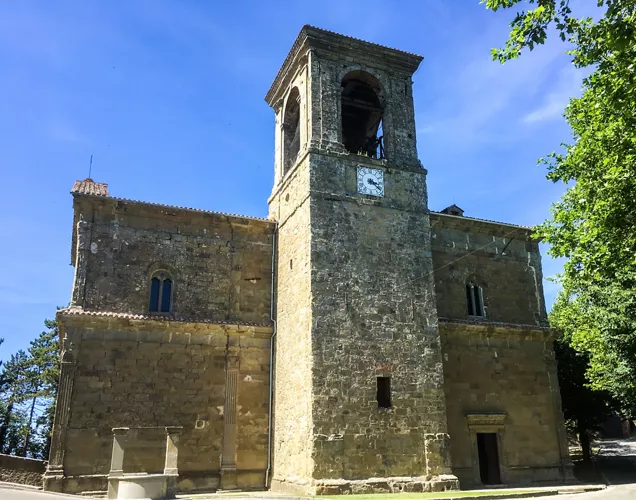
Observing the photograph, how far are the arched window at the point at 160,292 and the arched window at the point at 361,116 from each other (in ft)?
29.2

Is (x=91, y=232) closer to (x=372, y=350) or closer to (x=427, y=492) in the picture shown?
(x=372, y=350)

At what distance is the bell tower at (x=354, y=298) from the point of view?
16.8 metres

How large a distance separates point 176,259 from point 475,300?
11.9m

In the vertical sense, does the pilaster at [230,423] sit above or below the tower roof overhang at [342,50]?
below

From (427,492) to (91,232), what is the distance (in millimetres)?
13722

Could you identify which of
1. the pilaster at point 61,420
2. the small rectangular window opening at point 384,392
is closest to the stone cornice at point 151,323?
the pilaster at point 61,420

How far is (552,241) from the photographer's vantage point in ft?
53.8

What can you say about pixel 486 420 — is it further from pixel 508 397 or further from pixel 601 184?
pixel 601 184

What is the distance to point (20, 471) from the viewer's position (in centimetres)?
1673

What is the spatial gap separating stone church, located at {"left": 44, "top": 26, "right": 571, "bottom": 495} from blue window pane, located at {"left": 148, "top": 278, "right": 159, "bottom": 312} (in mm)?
82

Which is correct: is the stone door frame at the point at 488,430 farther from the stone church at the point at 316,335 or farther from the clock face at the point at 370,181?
the clock face at the point at 370,181

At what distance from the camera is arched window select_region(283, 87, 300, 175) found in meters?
23.1

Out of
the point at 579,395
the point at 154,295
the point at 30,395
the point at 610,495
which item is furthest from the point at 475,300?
the point at 30,395

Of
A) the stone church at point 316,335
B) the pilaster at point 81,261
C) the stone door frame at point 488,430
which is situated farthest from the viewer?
the stone door frame at point 488,430
